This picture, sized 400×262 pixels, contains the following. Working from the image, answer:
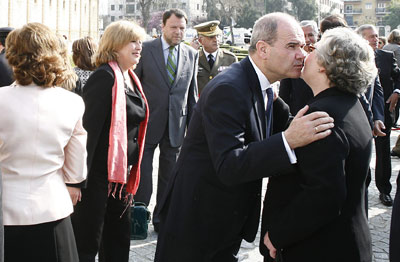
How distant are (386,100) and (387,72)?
0.41 m

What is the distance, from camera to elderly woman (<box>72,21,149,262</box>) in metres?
3.86

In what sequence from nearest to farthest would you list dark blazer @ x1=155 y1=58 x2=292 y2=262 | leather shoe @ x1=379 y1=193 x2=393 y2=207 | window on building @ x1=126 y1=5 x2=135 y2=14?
dark blazer @ x1=155 y1=58 x2=292 y2=262
leather shoe @ x1=379 y1=193 x2=393 y2=207
window on building @ x1=126 y1=5 x2=135 y2=14

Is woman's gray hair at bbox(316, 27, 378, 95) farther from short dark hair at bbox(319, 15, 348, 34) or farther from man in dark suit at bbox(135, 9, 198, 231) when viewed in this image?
man in dark suit at bbox(135, 9, 198, 231)

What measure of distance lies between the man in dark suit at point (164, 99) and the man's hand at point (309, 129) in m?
3.47

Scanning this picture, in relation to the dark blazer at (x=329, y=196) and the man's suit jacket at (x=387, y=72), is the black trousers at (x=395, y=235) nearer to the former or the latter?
the dark blazer at (x=329, y=196)

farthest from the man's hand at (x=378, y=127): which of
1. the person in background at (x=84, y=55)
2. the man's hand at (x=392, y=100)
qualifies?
the person in background at (x=84, y=55)

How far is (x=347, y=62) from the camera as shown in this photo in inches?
98.2

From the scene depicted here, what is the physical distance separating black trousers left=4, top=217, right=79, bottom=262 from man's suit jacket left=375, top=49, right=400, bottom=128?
495cm

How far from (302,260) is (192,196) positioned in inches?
23.5

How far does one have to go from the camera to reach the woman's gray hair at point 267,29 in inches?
106

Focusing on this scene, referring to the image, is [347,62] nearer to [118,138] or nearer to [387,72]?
[118,138]

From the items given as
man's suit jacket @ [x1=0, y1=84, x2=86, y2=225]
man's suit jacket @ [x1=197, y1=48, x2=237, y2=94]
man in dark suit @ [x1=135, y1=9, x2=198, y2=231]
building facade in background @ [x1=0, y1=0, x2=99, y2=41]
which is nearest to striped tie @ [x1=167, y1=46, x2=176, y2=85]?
man in dark suit @ [x1=135, y1=9, x2=198, y2=231]

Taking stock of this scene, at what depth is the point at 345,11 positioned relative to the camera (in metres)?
147

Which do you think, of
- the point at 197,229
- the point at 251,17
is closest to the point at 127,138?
the point at 197,229
